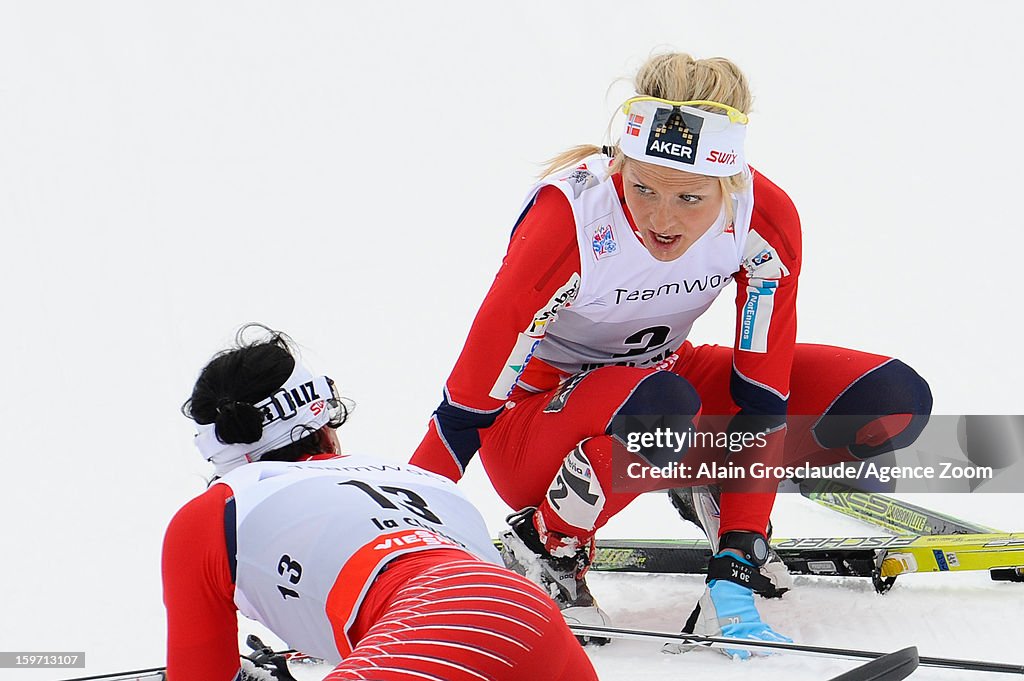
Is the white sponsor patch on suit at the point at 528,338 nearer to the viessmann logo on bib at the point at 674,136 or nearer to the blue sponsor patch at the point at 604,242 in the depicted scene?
the blue sponsor patch at the point at 604,242

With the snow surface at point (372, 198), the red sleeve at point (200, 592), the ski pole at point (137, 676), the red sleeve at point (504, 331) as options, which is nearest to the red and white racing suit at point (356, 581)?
the red sleeve at point (200, 592)

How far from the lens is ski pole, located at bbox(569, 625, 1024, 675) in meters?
2.09

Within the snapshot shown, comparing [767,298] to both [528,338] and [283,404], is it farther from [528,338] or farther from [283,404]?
[283,404]

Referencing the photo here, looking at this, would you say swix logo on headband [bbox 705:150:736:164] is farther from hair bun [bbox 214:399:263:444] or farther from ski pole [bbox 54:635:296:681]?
ski pole [bbox 54:635:296:681]

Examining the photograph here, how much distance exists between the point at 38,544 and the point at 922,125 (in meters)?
3.89

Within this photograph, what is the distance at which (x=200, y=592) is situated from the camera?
180 centimetres

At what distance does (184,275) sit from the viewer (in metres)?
4.46

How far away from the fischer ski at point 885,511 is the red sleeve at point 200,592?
169 cm

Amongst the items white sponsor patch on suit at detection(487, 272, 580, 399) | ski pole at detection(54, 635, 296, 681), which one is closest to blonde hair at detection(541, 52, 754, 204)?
white sponsor patch on suit at detection(487, 272, 580, 399)

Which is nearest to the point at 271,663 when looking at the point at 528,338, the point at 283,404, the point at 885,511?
the point at 283,404

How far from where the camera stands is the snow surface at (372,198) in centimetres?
346

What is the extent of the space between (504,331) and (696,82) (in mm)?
564

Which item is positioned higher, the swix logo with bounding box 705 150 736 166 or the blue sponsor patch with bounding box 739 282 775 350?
the swix logo with bounding box 705 150 736 166

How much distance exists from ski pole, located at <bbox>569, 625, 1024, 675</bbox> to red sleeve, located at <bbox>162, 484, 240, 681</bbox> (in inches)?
24.5
